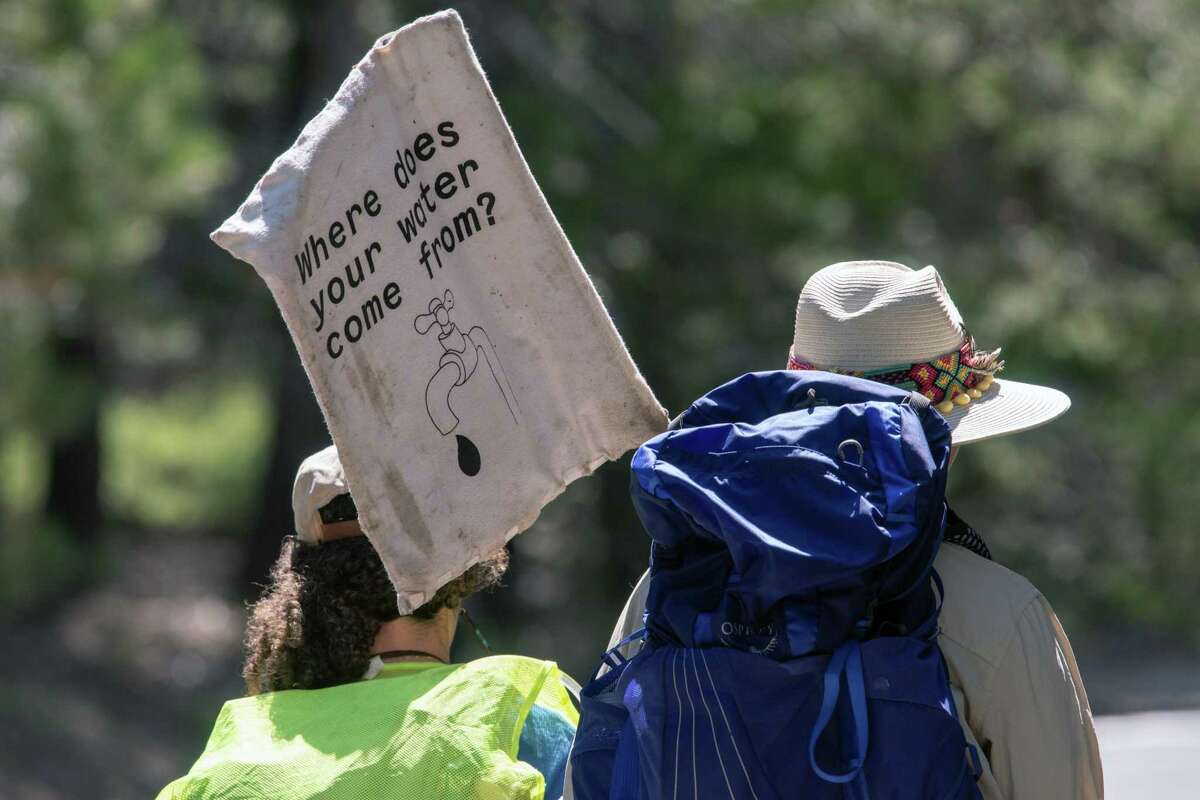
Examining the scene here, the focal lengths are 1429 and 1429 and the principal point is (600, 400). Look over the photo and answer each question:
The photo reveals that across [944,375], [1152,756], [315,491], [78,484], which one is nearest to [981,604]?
[944,375]

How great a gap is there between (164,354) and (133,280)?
227 cm

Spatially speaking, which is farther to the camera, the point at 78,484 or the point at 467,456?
the point at 78,484

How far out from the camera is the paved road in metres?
2.64

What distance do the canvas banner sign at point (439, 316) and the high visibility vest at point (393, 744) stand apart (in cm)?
14

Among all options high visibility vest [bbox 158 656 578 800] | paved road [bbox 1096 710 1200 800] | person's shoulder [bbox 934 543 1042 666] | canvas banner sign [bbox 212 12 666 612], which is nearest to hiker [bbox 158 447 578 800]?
high visibility vest [bbox 158 656 578 800]

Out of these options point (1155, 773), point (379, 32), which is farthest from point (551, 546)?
point (1155, 773)

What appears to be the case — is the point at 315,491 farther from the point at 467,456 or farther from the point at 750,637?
the point at 750,637

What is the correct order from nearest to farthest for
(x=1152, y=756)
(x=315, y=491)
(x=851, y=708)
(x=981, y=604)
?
(x=851, y=708), (x=981, y=604), (x=315, y=491), (x=1152, y=756)

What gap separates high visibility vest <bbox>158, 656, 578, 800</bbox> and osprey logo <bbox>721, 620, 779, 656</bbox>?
15.5 inches

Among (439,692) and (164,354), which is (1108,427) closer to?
(164,354)

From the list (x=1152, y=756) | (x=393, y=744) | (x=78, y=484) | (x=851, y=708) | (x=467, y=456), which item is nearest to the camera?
(x=851, y=708)

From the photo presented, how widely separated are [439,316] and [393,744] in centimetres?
58

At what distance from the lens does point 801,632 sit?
1.57 meters

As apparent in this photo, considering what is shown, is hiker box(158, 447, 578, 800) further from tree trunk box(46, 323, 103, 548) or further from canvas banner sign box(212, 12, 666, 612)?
tree trunk box(46, 323, 103, 548)
